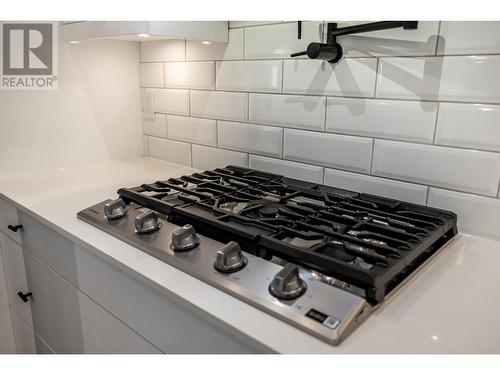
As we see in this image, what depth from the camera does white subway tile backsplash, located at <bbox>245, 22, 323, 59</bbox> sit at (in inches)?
44.6

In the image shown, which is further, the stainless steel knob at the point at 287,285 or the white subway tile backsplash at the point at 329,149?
the white subway tile backsplash at the point at 329,149

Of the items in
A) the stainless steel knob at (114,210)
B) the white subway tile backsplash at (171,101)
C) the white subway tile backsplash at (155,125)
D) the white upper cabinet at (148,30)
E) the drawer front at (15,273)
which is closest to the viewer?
the stainless steel knob at (114,210)

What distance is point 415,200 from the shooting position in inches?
40.7

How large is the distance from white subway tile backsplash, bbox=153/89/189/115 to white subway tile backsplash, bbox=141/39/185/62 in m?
0.13

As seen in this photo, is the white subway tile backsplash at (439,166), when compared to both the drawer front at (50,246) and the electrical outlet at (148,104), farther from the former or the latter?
the electrical outlet at (148,104)

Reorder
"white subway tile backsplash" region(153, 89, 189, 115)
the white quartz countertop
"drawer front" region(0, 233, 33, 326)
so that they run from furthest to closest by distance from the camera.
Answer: "white subway tile backsplash" region(153, 89, 189, 115), "drawer front" region(0, 233, 33, 326), the white quartz countertop

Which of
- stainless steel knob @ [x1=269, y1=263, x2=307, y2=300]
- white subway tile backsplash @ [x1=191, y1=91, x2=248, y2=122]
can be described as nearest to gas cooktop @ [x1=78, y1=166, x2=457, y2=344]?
stainless steel knob @ [x1=269, y1=263, x2=307, y2=300]

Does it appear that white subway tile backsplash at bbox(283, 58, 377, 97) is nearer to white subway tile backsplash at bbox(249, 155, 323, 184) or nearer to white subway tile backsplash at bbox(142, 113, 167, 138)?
white subway tile backsplash at bbox(249, 155, 323, 184)

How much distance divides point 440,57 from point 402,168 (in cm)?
28

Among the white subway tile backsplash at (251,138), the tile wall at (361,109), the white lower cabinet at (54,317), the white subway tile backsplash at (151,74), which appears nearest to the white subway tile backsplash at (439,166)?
the tile wall at (361,109)

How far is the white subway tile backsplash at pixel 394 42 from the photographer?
3.06ft
